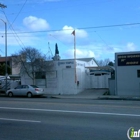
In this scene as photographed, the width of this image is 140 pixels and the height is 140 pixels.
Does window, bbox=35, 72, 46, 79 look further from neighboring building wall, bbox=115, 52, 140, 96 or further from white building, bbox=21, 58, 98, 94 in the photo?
neighboring building wall, bbox=115, 52, 140, 96

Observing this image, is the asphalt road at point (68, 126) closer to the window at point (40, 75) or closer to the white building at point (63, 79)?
the white building at point (63, 79)

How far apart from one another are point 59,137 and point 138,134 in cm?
237

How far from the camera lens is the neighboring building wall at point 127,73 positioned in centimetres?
2662

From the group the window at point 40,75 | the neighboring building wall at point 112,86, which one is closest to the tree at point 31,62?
the window at point 40,75

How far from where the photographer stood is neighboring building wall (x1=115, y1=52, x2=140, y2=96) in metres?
26.6

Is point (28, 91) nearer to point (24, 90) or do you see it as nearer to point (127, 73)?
point (24, 90)

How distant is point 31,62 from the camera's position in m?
30.2

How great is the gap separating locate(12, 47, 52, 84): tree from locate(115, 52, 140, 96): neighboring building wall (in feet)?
26.0

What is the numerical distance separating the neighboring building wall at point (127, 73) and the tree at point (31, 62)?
26.0 feet

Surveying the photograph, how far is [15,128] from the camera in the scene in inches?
368

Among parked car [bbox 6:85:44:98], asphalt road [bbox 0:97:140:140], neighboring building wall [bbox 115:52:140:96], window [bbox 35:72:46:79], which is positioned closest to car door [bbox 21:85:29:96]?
parked car [bbox 6:85:44:98]

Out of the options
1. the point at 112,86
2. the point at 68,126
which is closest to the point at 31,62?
the point at 112,86

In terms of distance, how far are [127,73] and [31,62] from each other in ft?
35.8

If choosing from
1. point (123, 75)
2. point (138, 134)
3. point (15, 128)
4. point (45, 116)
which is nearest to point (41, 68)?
point (123, 75)
